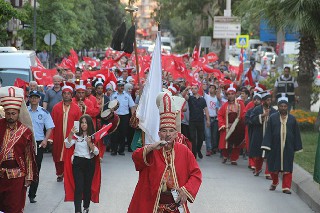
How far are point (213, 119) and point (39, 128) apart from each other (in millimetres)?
8293

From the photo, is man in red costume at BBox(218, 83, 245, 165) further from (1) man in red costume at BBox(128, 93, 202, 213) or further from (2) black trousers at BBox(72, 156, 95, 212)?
(1) man in red costume at BBox(128, 93, 202, 213)

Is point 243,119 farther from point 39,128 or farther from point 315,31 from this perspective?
point 39,128

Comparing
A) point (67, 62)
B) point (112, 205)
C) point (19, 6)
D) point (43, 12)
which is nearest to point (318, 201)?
point (112, 205)

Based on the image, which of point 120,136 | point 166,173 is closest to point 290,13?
point 120,136

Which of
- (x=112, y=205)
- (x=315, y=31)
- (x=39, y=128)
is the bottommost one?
(x=112, y=205)

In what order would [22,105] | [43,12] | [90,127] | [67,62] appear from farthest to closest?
1. [43,12]
2. [67,62]
3. [90,127]
4. [22,105]

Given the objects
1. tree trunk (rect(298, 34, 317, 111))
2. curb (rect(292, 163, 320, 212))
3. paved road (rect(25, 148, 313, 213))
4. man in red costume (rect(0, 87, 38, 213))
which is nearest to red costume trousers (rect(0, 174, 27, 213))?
man in red costume (rect(0, 87, 38, 213))

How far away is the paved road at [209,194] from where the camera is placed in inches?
522

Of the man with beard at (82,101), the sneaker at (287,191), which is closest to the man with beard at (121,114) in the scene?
the man with beard at (82,101)

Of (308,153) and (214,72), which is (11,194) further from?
(214,72)

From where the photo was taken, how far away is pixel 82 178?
39.4ft

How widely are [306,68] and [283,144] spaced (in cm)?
1161

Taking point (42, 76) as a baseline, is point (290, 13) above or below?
above

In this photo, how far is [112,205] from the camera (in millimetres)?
13359
